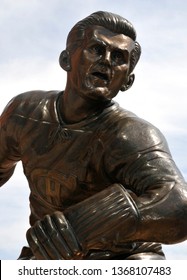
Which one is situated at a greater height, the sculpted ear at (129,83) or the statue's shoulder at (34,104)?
the sculpted ear at (129,83)

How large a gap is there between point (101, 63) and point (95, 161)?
1.75ft

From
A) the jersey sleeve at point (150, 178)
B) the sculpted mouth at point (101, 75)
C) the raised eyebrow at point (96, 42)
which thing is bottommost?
the jersey sleeve at point (150, 178)

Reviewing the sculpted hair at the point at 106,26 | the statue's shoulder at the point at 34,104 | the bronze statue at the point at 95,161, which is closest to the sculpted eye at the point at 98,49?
the bronze statue at the point at 95,161

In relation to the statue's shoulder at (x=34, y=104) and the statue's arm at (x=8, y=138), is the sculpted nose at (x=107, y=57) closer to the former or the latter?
the statue's shoulder at (x=34, y=104)

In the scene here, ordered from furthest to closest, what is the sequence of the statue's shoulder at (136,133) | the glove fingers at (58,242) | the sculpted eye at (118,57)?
the sculpted eye at (118,57), the statue's shoulder at (136,133), the glove fingers at (58,242)

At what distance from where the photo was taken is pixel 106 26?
4.68 m

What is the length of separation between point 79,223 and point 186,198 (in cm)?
56

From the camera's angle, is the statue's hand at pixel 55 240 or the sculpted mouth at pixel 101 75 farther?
the sculpted mouth at pixel 101 75

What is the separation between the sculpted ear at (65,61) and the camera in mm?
4801

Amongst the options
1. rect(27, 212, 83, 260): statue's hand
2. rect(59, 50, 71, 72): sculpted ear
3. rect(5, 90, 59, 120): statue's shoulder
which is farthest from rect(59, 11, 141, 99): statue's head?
rect(27, 212, 83, 260): statue's hand

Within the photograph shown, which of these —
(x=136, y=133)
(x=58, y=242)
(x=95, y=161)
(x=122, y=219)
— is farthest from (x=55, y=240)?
(x=136, y=133)

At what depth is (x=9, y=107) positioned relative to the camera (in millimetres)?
5105

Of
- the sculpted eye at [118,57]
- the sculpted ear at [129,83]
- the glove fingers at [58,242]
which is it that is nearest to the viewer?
the glove fingers at [58,242]

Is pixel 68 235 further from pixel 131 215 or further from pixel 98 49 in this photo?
pixel 98 49
